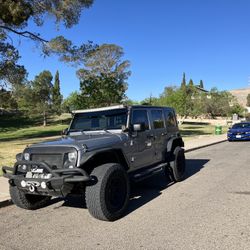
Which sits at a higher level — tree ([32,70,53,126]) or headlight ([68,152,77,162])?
tree ([32,70,53,126])

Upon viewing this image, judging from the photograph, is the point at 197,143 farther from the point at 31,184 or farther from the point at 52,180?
Answer: the point at 52,180

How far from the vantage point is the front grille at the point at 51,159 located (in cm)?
594

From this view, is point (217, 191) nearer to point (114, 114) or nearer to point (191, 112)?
point (114, 114)

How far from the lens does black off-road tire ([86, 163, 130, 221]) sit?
573 centimetres

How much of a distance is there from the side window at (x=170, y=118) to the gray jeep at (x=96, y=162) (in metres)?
0.86

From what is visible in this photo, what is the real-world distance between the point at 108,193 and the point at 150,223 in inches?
32.1

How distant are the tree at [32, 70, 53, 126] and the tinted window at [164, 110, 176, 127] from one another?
163 feet

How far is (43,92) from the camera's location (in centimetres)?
5891

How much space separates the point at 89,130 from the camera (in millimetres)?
7512

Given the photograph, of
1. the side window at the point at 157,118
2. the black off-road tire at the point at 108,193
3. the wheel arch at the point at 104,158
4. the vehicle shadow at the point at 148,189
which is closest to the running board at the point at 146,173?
the wheel arch at the point at 104,158

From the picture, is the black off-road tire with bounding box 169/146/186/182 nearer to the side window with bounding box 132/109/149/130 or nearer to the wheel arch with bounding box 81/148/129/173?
the side window with bounding box 132/109/149/130

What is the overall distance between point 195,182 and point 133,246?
15.7 ft

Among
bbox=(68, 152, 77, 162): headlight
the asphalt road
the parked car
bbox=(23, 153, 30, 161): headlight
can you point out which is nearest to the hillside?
the parked car

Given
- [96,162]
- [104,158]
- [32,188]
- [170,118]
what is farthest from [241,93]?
[32,188]
